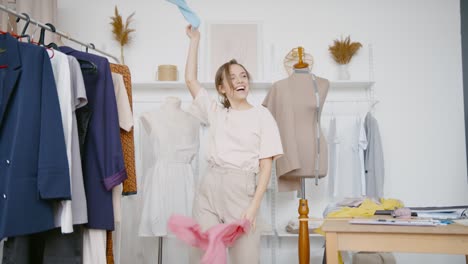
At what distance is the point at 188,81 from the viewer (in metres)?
2.24

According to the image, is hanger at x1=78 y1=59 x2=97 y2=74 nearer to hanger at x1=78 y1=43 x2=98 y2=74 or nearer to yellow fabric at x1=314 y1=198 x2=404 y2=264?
hanger at x1=78 y1=43 x2=98 y2=74

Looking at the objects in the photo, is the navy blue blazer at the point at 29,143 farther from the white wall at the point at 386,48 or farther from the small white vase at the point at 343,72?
the small white vase at the point at 343,72

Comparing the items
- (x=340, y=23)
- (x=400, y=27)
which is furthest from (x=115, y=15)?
(x=400, y=27)

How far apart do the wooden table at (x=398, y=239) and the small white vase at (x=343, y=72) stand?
7.69 feet

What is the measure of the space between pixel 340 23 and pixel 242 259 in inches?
115

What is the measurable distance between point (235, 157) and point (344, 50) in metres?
2.31

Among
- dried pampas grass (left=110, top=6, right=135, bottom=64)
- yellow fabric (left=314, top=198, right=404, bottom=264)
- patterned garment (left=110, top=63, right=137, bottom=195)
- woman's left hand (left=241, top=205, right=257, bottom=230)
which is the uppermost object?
dried pampas grass (left=110, top=6, right=135, bottom=64)

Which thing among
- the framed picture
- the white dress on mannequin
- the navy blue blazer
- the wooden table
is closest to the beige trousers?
the wooden table

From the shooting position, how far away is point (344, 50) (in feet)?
12.9

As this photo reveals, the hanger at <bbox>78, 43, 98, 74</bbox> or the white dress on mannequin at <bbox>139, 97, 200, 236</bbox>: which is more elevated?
the hanger at <bbox>78, 43, 98, 74</bbox>

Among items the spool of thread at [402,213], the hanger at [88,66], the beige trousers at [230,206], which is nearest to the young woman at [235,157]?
the beige trousers at [230,206]

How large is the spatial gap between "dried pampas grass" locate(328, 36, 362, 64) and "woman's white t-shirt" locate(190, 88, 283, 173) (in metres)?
2.05

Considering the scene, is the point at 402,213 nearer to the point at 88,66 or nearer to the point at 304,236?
the point at 304,236

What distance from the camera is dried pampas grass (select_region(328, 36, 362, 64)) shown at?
395cm
